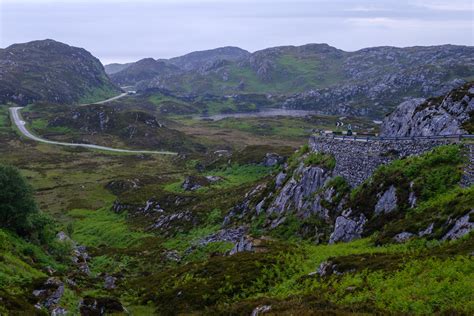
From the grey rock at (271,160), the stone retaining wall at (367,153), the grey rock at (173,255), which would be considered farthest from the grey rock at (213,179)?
the stone retaining wall at (367,153)

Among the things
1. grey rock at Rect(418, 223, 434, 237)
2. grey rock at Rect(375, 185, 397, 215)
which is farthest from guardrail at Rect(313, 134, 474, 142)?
grey rock at Rect(418, 223, 434, 237)

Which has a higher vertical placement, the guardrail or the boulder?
the guardrail

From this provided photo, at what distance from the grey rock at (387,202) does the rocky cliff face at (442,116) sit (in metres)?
10.8

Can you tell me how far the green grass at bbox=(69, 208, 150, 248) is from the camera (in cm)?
5875

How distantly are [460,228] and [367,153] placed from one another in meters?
17.6

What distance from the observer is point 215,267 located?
33344 millimetres

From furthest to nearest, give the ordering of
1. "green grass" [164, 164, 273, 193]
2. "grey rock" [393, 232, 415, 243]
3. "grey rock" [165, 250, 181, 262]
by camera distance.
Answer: "green grass" [164, 164, 273, 193], "grey rock" [165, 250, 181, 262], "grey rock" [393, 232, 415, 243]

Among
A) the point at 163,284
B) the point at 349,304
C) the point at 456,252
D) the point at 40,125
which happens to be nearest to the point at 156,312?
the point at 163,284

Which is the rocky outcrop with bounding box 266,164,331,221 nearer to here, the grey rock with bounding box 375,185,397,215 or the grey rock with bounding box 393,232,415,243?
the grey rock with bounding box 375,185,397,215

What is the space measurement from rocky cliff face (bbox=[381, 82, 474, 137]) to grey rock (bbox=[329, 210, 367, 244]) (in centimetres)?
1373

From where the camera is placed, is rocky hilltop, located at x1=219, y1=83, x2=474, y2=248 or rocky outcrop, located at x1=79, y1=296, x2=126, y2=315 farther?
rocky hilltop, located at x1=219, y1=83, x2=474, y2=248

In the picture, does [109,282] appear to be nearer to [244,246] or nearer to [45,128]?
[244,246]

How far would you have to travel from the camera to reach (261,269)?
30.1 meters

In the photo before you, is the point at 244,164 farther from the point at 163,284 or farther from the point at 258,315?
the point at 258,315
